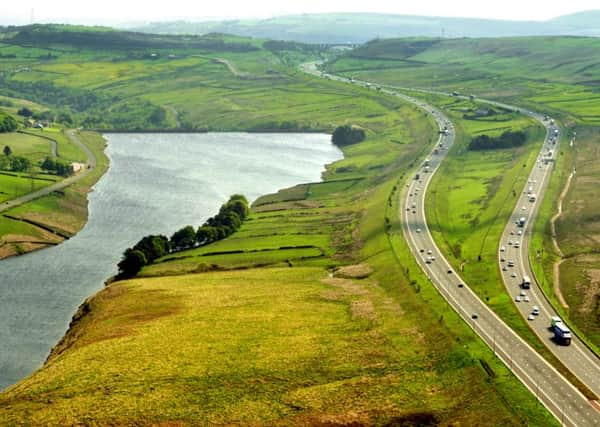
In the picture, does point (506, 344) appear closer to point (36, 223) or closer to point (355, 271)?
point (355, 271)

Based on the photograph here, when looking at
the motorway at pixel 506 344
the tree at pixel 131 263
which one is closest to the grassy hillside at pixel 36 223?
the tree at pixel 131 263

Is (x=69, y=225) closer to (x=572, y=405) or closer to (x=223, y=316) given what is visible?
(x=223, y=316)

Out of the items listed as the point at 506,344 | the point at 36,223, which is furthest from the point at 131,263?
the point at 506,344

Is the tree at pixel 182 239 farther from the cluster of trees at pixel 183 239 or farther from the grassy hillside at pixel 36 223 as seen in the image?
the grassy hillside at pixel 36 223

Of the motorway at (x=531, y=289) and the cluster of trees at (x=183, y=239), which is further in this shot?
the cluster of trees at (x=183, y=239)

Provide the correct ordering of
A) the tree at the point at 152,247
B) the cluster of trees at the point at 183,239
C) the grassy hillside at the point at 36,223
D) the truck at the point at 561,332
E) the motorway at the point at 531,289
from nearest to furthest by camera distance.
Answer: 1. the motorway at the point at 531,289
2. the truck at the point at 561,332
3. the cluster of trees at the point at 183,239
4. the tree at the point at 152,247
5. the grassy hillside at the point at 36,223

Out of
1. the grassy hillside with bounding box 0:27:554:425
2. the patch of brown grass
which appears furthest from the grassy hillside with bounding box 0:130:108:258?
the patch of brown grass

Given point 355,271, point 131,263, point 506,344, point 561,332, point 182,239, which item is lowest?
point 131,263

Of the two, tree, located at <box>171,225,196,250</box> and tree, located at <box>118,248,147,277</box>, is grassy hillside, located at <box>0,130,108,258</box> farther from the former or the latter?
tree, located at <box>171,225,196,250</box>
